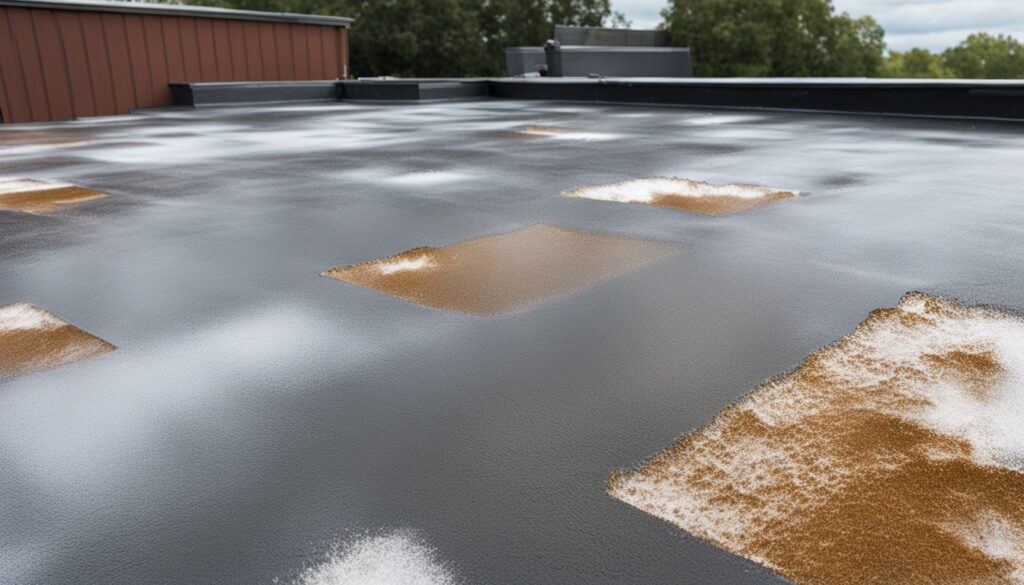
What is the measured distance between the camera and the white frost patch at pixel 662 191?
16.7ft

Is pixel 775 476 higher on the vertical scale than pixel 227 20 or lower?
lower

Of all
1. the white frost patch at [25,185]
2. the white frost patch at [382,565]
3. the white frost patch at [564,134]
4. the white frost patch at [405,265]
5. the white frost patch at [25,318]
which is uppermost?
the white frost patch at [564,134]

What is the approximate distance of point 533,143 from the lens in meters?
8.24

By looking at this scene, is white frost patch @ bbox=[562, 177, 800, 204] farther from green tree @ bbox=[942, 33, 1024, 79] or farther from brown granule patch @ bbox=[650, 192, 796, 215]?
green tree @ bbox=[942, 33, 1024, 79]

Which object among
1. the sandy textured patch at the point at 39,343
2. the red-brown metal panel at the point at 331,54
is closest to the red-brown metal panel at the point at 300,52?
the red-brown metal panel at the point at 331,54

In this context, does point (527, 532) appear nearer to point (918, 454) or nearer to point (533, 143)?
point (918, 454)

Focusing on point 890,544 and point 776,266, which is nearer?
point 890,544

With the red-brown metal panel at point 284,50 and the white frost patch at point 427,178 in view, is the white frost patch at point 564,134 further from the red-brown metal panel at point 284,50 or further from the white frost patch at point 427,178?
the red-brown metal panel at point 284,50

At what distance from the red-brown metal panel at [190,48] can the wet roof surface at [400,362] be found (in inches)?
417

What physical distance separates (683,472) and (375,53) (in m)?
45.5

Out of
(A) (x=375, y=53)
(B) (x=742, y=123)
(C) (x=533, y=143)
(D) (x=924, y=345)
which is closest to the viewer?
(D) (x=924, y=345)

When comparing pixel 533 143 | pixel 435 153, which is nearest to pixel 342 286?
pixel 435 153

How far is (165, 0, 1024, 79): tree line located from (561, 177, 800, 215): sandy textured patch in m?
39.6

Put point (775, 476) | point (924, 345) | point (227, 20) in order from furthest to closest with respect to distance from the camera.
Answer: point (227, 20), point (924, 345), point (775, 476)
